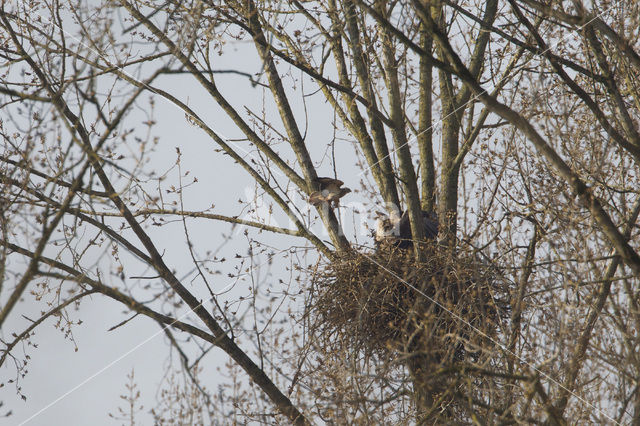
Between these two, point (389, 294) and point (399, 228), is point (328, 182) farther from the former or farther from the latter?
point (389, 294)

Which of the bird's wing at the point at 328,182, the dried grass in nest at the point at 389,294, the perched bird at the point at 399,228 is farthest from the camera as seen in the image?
the bird's wing at the point at 328,182

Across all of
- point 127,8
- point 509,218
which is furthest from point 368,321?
point 127,8

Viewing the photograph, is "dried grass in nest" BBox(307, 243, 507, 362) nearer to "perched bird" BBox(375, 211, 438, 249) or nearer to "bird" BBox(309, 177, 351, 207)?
"perched bird" BBox(375, 211, 438, 249)

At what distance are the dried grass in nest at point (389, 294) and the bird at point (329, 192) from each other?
55 cm

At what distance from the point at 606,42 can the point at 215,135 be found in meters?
3.02

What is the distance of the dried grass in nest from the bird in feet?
1.79

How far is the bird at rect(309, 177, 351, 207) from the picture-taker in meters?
5.38

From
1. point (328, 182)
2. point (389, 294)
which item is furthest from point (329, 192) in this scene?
point (389, 294)

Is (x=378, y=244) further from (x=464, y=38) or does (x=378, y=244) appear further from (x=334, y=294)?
(x=464, y=38)

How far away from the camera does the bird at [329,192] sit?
5383 mm

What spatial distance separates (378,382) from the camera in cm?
394

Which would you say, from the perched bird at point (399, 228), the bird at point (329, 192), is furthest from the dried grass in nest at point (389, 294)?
the bird at point (329, 192)

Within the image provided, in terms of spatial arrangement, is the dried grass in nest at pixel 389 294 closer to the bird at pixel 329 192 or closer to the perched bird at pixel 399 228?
the perched bird at pixel 399 228

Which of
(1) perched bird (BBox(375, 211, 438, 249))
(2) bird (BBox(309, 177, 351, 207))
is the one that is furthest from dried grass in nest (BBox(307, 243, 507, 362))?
(2) bird (BBox(309, 177, 351, 207))
